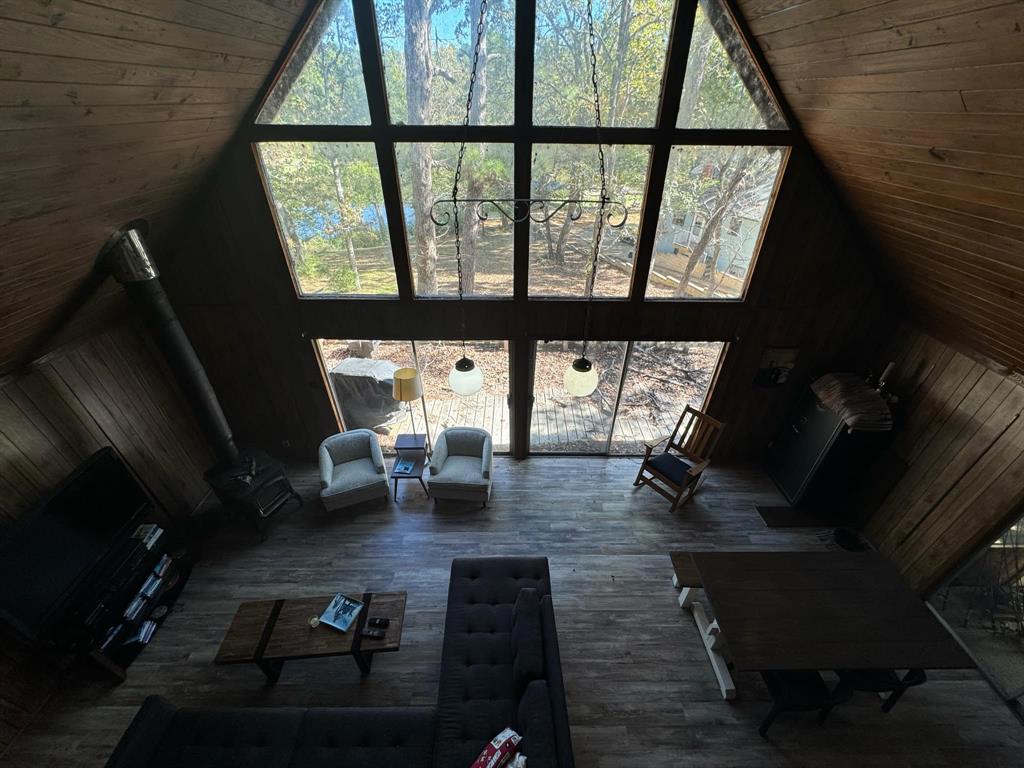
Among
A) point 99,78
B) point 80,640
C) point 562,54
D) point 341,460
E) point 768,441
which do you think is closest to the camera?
point 99,78

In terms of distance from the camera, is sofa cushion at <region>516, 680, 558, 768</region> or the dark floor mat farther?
the dark floor mat

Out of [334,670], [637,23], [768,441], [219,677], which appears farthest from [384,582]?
[637,23]

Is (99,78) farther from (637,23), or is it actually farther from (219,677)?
(219,677)

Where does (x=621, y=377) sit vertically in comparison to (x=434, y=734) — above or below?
above

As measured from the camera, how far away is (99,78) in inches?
82.3

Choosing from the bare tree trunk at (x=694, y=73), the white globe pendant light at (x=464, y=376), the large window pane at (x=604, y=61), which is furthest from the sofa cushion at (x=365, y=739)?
the bare tree trunk at (x=694, y=73)

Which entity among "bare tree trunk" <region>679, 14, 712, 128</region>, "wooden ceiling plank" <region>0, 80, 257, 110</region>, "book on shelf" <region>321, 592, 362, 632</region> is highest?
"bare tree trunk" <region>679, 14, 712, 128</region>

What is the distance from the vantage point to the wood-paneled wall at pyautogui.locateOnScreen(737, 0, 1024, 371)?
1919 millimetres

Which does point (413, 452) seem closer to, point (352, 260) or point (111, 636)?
point (352, 260)

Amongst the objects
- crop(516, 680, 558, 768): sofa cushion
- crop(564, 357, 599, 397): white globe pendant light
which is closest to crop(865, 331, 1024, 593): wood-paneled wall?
crop(564, 357, 599, 397): white globe pendant light

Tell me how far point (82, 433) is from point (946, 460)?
307 inches

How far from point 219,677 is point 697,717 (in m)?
3.85

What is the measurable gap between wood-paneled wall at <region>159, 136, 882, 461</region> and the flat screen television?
1.61 meters

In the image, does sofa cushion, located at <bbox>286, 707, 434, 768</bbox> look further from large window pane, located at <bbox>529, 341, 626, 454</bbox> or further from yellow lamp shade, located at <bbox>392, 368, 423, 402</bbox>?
large window pane, located at <bbox>529, 341, 626, 454</bbox>
